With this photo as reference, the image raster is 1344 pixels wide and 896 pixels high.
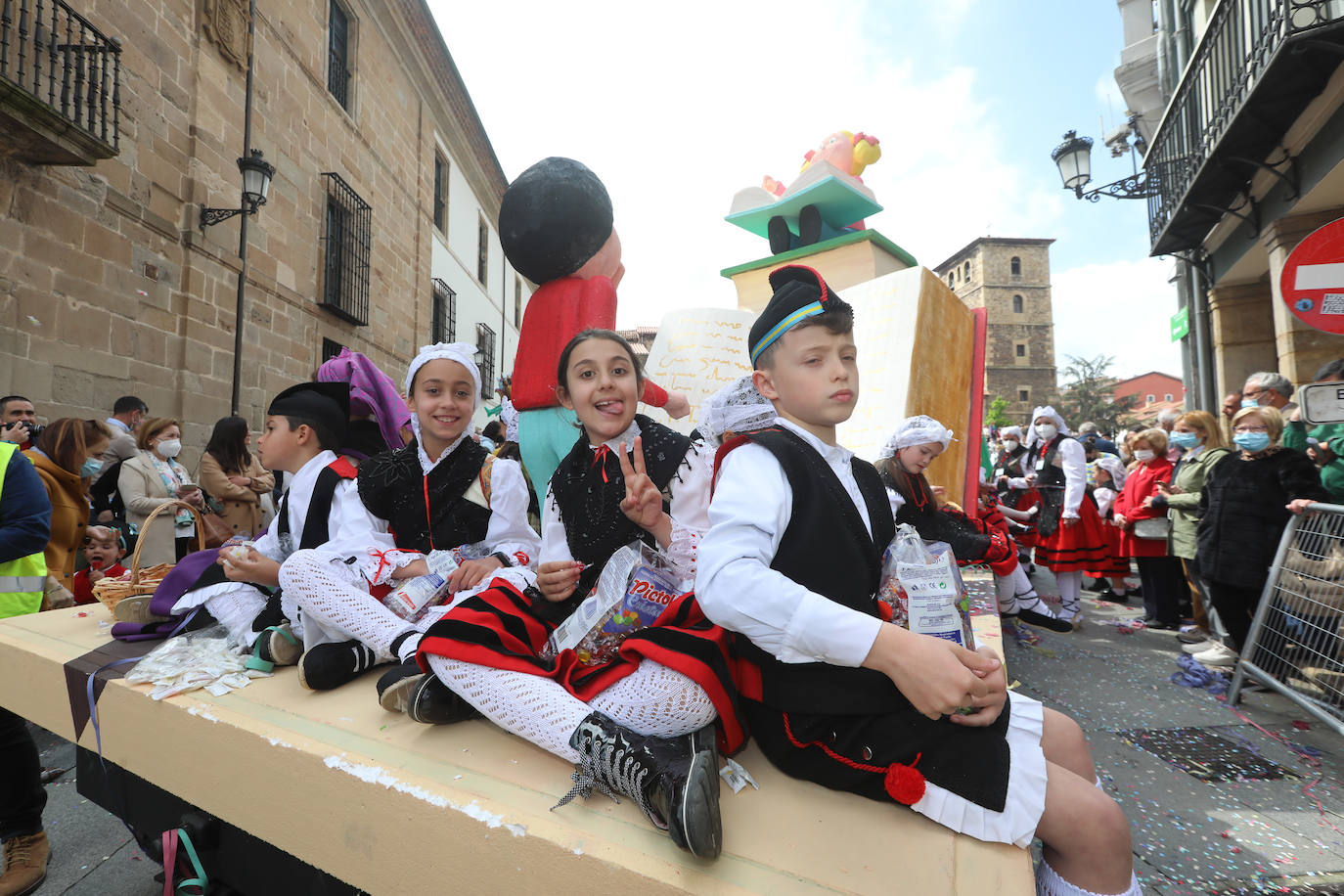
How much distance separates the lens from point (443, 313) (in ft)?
46.2

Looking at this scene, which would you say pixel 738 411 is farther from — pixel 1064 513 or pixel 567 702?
pixel 1064 513

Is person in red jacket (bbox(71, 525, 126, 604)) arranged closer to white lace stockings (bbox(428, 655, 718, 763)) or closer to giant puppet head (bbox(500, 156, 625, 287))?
giant puppet head (bbox(500, 156, 625, 287))

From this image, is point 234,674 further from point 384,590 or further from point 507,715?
point 507,715

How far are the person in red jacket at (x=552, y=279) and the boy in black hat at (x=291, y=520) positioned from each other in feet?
2.41

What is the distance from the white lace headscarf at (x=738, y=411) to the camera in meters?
1.50

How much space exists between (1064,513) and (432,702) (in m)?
5.84

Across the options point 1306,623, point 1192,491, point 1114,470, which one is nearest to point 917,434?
point 1306,623

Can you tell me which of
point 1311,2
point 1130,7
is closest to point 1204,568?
point 1311,2

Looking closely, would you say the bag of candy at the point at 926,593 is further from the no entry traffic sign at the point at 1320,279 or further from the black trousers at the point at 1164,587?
the black trousers at the point at 1164,587

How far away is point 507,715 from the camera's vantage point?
143 centimetres

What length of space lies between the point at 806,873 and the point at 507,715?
73 cm

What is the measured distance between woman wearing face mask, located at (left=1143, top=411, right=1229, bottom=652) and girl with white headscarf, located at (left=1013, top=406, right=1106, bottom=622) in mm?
675

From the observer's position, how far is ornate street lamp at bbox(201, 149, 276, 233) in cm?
653

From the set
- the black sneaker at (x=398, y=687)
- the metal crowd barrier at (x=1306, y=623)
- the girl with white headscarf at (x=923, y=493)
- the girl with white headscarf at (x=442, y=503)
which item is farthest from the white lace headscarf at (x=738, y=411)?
the metal crowd barrier at (x=1306, y=623)
